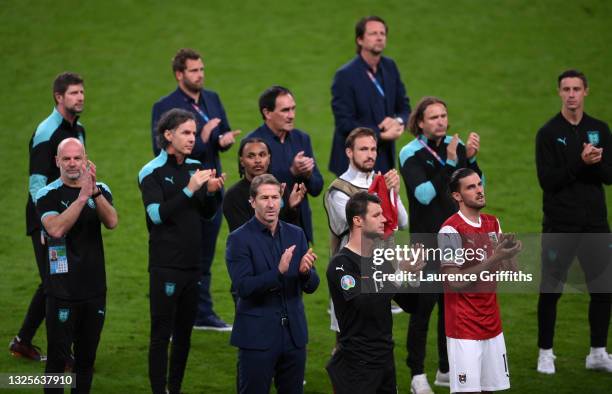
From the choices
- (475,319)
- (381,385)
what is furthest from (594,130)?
(381,385)

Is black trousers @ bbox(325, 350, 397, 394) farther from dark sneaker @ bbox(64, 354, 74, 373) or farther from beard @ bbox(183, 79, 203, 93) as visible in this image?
beard @ bbox(183, 79, 203, 93)

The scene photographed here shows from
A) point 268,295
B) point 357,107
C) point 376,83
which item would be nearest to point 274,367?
point 268,295

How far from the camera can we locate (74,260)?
22.2 feet

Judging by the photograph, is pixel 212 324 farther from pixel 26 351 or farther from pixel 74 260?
pixel 74 260

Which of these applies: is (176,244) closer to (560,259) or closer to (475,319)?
(475,319)

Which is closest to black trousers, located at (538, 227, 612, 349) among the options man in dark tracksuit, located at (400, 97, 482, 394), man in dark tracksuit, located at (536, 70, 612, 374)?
man in dark tracksuit, located at (536, 70, 612, 374)

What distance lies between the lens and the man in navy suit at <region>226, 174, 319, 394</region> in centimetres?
623

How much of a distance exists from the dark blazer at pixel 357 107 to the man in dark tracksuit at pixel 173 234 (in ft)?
6.48

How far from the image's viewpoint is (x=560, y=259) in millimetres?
8312

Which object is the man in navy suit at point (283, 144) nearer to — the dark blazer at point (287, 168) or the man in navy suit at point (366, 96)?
the dark blazer at point (287, 168)

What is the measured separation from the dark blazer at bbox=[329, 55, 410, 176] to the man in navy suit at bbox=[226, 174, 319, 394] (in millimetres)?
2781

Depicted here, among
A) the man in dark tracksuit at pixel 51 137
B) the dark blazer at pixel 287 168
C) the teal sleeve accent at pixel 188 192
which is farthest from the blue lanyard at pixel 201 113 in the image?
the teal sleeve accent at pixel 188 192

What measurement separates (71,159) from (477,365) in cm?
289

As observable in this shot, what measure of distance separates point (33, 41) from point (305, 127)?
501cm
